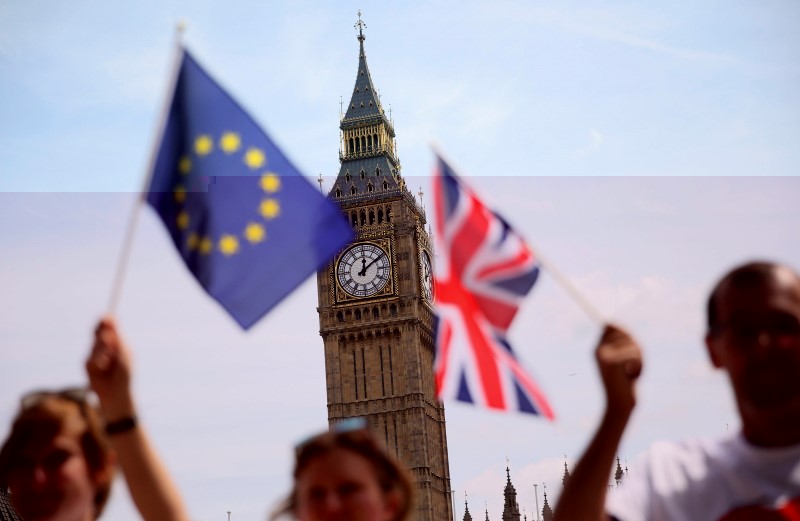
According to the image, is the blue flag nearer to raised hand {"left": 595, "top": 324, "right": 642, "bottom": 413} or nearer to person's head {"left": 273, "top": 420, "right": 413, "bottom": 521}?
person's head {"left": 273, "top": 420, "right": 413, "bottom": 521}

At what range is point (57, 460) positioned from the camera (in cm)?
300

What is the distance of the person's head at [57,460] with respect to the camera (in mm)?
2967

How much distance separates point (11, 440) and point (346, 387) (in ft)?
188

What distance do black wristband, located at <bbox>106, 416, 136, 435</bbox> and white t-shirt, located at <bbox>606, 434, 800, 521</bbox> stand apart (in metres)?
1.21

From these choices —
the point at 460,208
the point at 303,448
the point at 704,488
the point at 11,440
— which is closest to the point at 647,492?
the point at 704,488

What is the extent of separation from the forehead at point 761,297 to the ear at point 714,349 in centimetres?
6

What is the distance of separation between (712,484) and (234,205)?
2343mm

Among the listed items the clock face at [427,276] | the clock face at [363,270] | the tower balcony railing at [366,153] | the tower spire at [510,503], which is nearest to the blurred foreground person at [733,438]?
the clock face at [363,270]

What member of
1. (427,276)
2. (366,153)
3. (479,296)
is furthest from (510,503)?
(479,296)

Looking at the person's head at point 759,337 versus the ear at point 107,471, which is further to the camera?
the ear at point 107,471

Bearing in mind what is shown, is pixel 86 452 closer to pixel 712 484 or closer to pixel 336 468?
pixel 336 468

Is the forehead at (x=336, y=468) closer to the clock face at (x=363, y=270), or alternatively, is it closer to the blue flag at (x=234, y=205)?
the blue flag at (x=234, y=205)

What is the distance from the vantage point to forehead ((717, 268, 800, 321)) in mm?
2742

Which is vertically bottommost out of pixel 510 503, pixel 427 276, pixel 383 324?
pixel 510 503
